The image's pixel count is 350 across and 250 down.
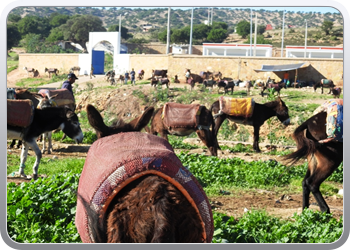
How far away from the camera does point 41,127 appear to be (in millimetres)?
8359

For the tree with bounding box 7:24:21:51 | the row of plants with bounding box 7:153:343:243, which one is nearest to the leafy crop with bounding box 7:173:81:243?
the row of plants with bounding box 7:153:343:243

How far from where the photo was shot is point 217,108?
14.4 m

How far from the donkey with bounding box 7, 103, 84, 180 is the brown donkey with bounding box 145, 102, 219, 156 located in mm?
2927

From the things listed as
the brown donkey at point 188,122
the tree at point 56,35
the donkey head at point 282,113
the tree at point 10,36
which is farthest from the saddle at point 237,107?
the tree at point 56,35

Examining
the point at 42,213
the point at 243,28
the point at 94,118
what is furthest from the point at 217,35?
the point at 94,118

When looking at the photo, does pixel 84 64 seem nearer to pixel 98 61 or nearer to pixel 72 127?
pixel 98 61

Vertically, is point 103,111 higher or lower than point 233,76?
lower

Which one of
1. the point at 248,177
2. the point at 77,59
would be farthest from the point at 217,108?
the point at 77,59

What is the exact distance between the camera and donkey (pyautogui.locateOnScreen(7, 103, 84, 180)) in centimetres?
808

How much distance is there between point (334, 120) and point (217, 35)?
4421 cm

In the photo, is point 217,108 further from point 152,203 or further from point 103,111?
point 152,203

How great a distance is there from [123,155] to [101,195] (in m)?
0.26

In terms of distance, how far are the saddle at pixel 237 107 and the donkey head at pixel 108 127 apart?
10477 millimetres

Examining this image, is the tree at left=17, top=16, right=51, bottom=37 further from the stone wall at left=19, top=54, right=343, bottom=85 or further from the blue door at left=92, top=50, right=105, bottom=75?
the blue door at left=92, top=50, right=105, bottom=75
